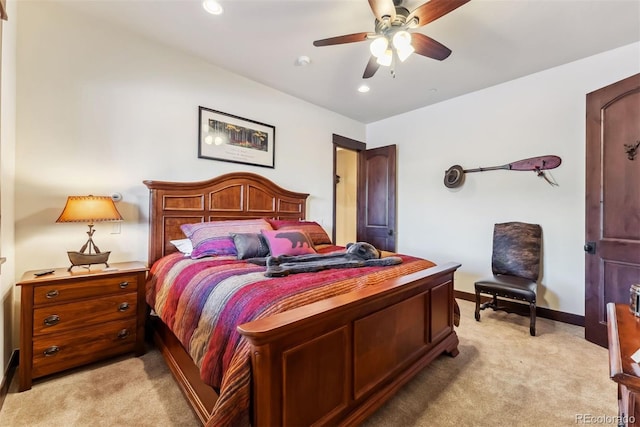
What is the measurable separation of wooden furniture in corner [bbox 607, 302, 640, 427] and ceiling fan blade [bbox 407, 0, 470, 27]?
72.5 inches

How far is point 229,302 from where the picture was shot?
4.48 ft

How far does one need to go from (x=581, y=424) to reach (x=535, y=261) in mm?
1926

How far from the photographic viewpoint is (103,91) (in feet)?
8.05

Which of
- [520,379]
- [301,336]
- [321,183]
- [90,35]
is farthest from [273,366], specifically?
[321,183]

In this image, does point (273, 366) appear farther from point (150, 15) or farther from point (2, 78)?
point (150, 15)

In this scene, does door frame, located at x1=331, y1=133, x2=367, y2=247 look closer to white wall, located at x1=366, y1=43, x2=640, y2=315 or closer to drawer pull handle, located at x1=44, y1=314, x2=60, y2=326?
→ white wall, located at x1=366, y1=43, x2=640, y2=315

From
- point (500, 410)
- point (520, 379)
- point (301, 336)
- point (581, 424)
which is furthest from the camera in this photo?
point (520, 379)

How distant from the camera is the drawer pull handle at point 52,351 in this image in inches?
73.4

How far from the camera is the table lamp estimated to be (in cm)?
203

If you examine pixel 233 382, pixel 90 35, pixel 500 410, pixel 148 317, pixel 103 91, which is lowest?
pixel 500 410

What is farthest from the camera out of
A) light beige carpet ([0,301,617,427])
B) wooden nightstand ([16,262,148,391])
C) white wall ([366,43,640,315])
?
white wall ([366,43,640,315])

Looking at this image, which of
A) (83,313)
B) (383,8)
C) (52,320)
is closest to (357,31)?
(383,8)

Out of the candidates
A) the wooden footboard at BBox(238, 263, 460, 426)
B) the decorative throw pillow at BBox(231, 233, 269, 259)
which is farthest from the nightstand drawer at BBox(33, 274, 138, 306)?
the wooden footboard at BBox(238, 263, 460, 426)

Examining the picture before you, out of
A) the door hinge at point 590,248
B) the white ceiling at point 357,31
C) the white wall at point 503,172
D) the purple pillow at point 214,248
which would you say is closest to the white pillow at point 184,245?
the purple pillow at point 214,248
